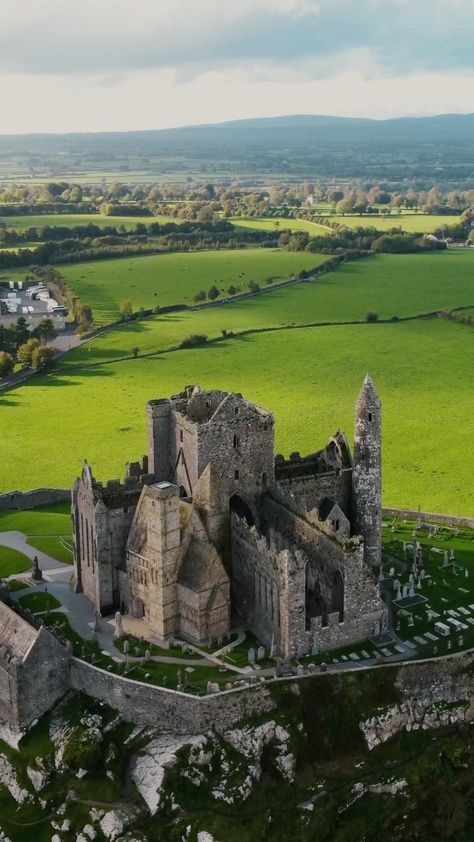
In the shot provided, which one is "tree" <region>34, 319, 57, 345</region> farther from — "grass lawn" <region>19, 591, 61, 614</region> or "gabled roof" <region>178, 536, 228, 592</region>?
"gabled roof" <region>178, 536, 228, 592</region>

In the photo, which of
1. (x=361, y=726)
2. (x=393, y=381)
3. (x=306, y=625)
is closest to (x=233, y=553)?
(x=306, y=625)

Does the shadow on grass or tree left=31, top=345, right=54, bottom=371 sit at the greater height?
tree left=31, top=345, right=54, bottom=371

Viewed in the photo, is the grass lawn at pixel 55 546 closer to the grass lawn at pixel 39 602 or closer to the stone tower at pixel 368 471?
the grass lawn at pixel 39 602

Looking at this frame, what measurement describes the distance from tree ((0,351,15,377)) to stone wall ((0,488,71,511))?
173 ft

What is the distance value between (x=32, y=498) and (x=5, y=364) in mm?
55855

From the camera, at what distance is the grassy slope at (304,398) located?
109 metres

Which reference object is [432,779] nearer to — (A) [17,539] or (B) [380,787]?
(B) [380,787]

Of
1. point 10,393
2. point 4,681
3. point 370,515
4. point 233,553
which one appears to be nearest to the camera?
point 4,681

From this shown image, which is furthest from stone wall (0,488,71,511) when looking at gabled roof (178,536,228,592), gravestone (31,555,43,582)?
gabled roof (178,536,228,592)

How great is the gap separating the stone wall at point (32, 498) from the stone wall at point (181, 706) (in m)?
40.9

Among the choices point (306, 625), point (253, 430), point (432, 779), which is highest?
point (253, 430)

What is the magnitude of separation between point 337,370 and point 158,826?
106 meters

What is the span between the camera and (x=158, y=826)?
174 feet

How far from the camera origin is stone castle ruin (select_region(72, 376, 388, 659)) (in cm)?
6431
